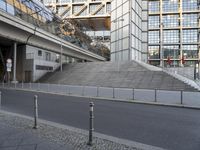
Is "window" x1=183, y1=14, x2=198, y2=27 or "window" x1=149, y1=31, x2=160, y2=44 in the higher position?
"window" x1=183, y1=14, x2=198, y2=27

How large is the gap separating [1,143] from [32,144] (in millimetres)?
747

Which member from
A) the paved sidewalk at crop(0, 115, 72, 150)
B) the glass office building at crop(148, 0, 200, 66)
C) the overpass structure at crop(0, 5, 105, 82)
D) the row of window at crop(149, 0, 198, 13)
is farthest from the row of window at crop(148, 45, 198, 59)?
the paved sidewalk at crop(0, 115, 72, 150)

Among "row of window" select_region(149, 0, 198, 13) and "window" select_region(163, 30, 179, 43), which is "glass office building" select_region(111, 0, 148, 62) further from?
"row of window" select_region(149, 0, 198, 13)

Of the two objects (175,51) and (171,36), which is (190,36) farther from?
(175,51)

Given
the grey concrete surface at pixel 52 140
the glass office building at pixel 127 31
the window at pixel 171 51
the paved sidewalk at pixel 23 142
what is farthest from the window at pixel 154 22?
the paved sidewalk at pixel 23 142

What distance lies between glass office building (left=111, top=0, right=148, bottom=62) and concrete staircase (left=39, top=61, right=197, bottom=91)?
656 centimetres

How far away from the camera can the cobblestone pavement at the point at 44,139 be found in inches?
268

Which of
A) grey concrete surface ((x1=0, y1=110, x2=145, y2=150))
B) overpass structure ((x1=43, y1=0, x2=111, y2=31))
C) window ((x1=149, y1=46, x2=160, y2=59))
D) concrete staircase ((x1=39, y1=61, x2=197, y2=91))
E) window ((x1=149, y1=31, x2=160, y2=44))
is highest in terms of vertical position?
overpass structure ((x1=43, y1=0, x2=111, y2=31))

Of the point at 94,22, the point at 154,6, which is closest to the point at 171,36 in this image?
the point at 154,6

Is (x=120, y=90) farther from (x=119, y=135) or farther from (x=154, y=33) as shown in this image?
(x=154, y=33)

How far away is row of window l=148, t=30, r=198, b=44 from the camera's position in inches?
3907

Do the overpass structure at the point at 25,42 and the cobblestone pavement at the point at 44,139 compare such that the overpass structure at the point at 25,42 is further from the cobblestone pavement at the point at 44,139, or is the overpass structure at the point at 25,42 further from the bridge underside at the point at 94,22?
the bridge underside at the point at 94,22

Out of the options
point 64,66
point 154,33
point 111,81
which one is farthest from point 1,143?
point 154,33

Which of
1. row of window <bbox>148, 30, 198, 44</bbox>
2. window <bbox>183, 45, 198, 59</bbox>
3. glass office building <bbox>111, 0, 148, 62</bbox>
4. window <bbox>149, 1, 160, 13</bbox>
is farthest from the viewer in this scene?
window <bbox>149, 1, 160, 13</bbox>
